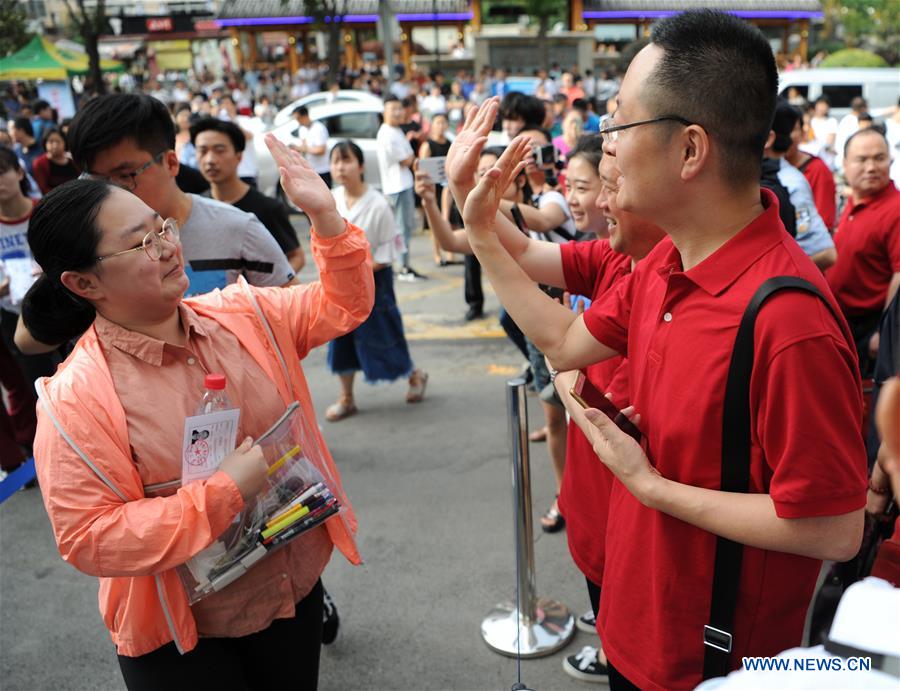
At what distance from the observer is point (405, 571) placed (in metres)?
3.61

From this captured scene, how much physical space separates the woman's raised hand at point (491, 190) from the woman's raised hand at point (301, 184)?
1.22ft

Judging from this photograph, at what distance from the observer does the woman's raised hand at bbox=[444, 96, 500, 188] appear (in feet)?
6.06

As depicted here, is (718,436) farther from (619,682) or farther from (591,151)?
(591,151)

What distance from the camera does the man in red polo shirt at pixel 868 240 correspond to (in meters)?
4.00

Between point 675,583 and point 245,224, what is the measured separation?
2.19 m

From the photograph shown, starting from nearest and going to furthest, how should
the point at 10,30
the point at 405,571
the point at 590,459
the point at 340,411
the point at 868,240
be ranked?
the point at 590,459, the point at 405,571, the point at 868,240, the point at 340,411, the point at 10,30

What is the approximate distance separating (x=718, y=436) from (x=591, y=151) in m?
1.73

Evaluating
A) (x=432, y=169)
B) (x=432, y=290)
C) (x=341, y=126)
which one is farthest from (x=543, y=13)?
(x=432, y=169)

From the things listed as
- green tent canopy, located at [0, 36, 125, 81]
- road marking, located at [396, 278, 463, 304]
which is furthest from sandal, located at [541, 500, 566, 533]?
green tent canopy, located at [0, 36, 125, 81]

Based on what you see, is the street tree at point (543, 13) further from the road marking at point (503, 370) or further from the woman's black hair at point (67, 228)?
the woman's black hair at point (67, 228)

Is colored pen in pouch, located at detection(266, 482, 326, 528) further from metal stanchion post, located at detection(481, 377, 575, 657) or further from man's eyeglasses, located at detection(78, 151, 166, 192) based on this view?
man's eyeglasses, located at detection(78, 151, 166, 192)

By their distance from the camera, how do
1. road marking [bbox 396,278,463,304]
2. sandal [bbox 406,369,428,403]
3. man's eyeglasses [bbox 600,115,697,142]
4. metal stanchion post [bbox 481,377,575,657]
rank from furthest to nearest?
road marking [bbox 396,278,463,304]
sandal [bbox 406,369,428,403]
metal stanchion post [bbox 481,377,575,657]
man's eyeglasses [bbox 600,115,697,142]

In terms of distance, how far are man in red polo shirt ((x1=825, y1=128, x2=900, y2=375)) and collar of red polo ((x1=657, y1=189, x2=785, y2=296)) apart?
2982 millimetres

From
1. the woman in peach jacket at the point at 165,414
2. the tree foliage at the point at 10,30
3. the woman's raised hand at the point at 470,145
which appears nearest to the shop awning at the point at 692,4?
the tree foliage at the point at 10,30
